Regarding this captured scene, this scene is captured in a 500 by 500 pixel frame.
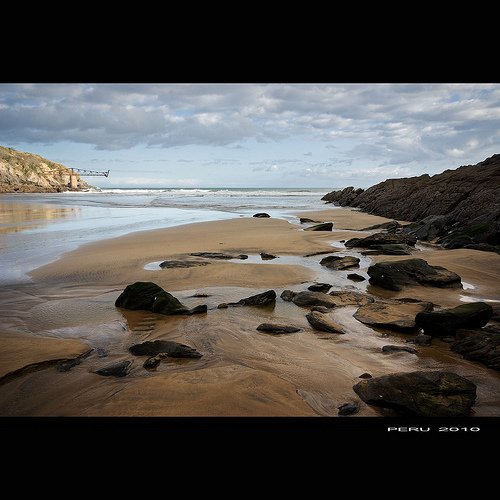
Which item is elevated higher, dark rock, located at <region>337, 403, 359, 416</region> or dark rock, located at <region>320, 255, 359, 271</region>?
dark rock, located at <region>320, 255, 359, 271</region>

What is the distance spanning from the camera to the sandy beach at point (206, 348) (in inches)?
113

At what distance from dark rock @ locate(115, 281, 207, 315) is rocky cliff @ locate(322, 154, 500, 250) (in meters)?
8.38

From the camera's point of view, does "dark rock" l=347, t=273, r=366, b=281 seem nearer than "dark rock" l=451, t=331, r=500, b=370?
No

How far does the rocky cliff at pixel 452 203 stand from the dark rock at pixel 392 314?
5567 mm

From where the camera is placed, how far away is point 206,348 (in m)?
3.92

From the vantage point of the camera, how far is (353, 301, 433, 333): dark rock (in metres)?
4.39

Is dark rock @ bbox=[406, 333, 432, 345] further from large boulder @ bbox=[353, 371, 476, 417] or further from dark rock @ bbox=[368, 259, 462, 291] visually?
dark rock @ bbox=[368, 259, 462, 291]

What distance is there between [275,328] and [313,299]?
1238 millimetres

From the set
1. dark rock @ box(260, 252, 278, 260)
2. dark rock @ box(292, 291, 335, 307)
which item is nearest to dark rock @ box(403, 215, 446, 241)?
dark rock @ box(260, 252, 278, 260)

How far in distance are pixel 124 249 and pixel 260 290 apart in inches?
208

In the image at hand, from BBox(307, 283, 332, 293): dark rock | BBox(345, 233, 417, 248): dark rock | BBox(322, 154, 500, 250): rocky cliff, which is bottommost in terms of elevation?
BBox(307, 283, 332, 293): dark rock

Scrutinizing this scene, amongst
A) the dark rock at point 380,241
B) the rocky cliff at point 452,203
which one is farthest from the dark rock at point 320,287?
the rocky cliff at point 452,203

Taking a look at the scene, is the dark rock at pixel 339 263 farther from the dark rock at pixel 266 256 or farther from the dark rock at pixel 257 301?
the dark rock at pixel 257 301
